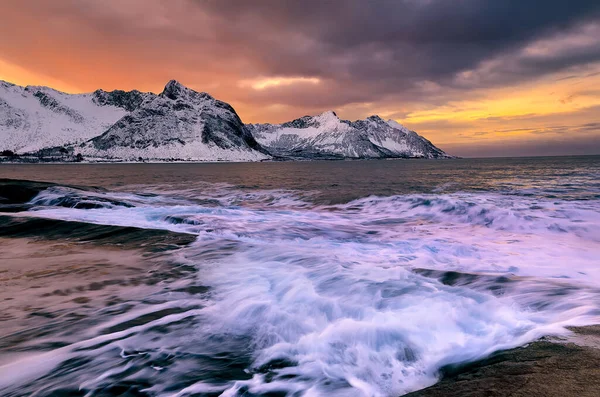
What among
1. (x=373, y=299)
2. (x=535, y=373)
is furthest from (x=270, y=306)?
(x=535, y=373)

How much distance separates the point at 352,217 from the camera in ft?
60.0

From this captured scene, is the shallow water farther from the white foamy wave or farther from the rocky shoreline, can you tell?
the rocky shoreline

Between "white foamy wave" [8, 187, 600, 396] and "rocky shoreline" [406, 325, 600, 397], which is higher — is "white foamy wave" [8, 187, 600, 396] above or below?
below

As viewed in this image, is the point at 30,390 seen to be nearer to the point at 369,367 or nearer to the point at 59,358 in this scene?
the point at 59,358

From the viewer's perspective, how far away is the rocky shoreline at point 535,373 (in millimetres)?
2891

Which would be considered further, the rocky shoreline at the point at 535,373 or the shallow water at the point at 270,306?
the shallow water at the point at 270,306

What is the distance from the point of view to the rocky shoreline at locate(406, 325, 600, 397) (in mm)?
2891

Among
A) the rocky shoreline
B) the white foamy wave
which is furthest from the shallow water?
Answer: the rocky shoreline

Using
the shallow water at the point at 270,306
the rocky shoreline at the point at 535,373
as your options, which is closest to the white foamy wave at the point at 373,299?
the shallow water at the point at 270,306

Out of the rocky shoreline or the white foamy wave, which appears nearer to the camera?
the rocky shoreline

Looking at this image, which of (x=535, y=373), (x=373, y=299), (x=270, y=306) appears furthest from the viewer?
(x=373, y=299)

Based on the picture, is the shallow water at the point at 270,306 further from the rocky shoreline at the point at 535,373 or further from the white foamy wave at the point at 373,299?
the rocky shoreline at the point at 535,373

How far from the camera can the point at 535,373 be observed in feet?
10.5

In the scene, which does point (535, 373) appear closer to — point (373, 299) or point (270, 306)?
point (373, 299)
